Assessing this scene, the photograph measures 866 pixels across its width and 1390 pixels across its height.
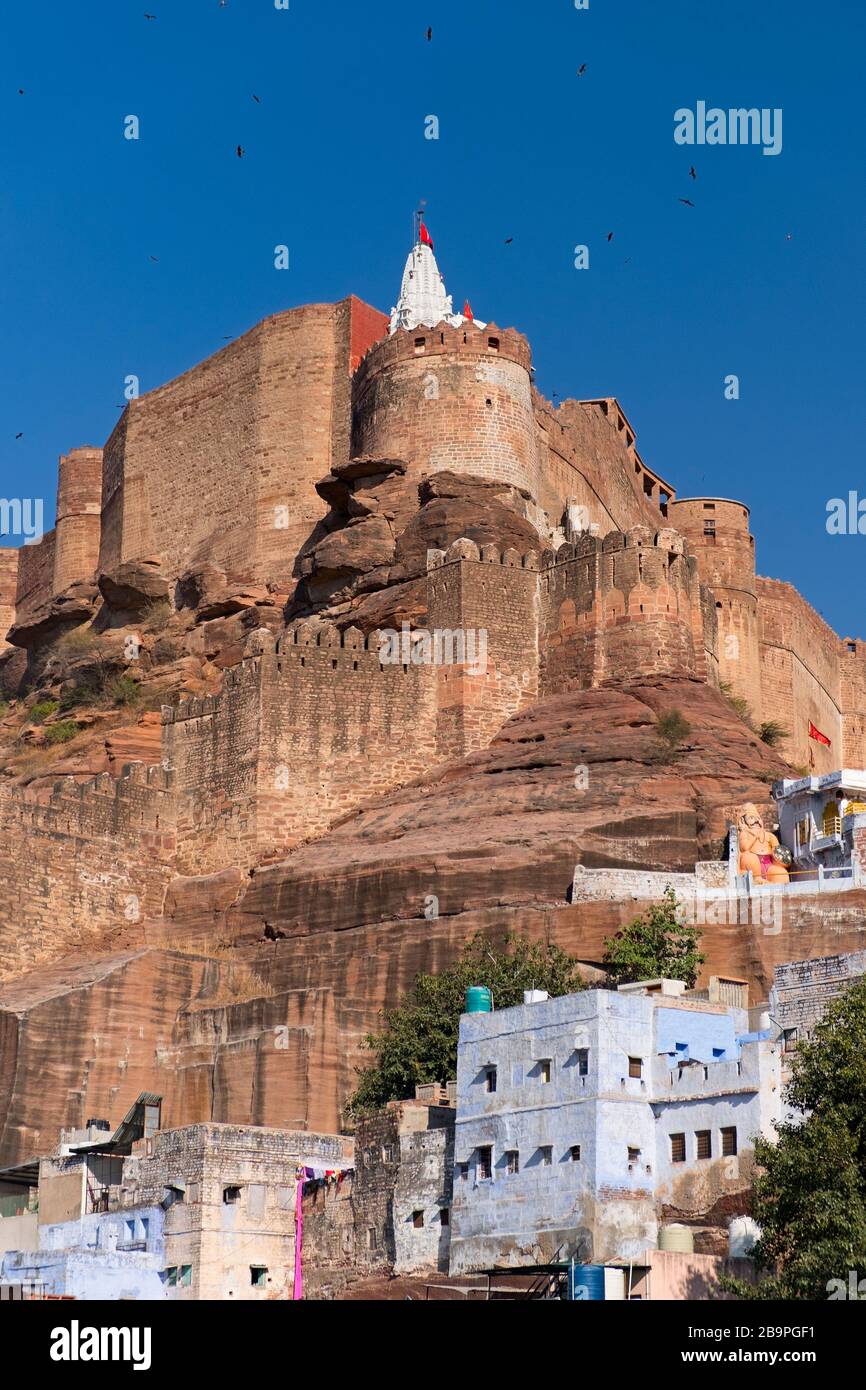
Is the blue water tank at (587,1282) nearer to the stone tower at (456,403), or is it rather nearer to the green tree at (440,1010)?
the green tree at (440,1010)

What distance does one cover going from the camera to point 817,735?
74.8m

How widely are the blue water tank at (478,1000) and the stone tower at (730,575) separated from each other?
93.0 ft

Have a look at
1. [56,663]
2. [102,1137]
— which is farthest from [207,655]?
[102,1137]

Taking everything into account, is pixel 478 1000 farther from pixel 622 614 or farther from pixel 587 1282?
pixel 622 614

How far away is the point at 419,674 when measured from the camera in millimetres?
57844

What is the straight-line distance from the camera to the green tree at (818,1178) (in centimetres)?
2977

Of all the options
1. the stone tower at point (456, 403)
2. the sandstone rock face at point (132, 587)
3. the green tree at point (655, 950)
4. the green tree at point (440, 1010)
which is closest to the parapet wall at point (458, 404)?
the stone tower at point (456, 403)

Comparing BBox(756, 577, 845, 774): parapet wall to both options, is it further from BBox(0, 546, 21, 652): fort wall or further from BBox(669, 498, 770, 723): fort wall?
BBox(0, 546, 21, 652): fort wall

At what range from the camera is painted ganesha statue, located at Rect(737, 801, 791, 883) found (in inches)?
1861

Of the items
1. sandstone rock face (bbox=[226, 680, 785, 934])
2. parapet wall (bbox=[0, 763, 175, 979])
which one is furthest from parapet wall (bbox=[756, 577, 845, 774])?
parapet wall (bbox=[0, 763, 175, 979])

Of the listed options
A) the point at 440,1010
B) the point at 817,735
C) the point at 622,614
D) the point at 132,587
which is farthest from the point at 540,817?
the point at 817,735

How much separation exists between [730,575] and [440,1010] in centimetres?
3024

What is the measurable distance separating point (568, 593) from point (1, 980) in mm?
16280

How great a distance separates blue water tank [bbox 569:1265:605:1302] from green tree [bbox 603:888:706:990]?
11141 millimetres
